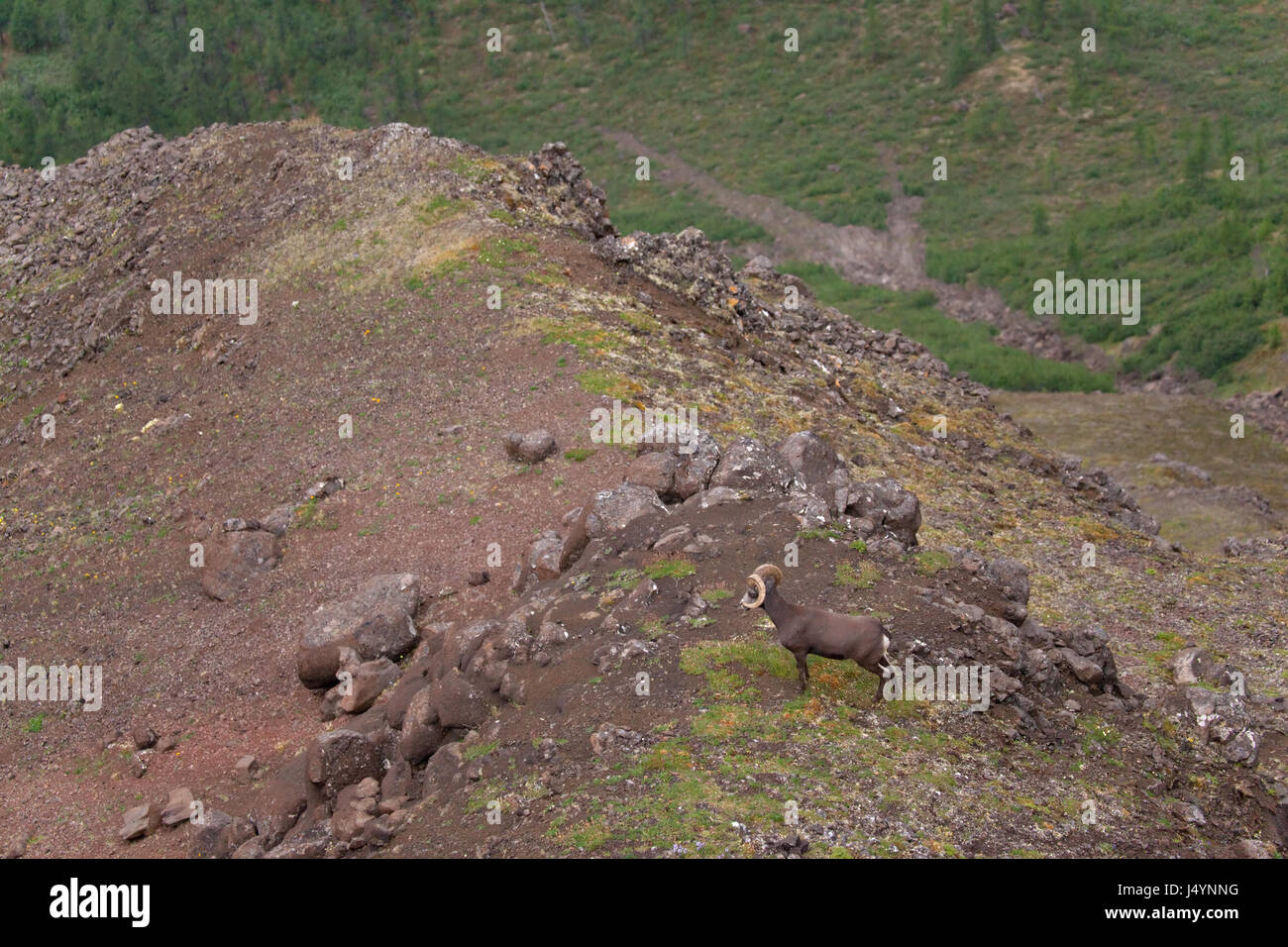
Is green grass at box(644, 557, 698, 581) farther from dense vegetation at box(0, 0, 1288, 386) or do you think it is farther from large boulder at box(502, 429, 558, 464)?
dense vegetation at box(0, 0, 1288, 386)

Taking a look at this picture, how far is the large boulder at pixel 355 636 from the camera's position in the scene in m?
21.4

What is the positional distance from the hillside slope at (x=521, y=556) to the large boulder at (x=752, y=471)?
3.2 inches

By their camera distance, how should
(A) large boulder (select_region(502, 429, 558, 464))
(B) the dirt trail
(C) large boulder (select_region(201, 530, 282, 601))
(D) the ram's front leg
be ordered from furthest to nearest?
(B) the dirt trail → (A) large boulder (select_region(502, 429, 558, 464)) → (C) large boulder (select_region(201, 530, 282, 601)) → (D) the ram's front leg

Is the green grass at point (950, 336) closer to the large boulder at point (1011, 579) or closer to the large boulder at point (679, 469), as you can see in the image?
the large boulder at point (1011, 579)

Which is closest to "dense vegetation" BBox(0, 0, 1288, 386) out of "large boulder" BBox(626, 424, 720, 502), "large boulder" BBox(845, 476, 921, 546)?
"large boulder" BBox(845, 476, 921, 546)

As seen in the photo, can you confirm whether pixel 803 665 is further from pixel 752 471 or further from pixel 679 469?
pixel 679 469

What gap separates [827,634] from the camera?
1659 centimetres

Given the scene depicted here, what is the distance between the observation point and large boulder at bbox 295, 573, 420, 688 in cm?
2136

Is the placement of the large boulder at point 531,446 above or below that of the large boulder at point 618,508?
above

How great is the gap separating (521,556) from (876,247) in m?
61.3

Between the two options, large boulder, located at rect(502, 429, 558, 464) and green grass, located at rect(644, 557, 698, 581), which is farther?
large boulder, located at rect(502, 429, 558, 464)

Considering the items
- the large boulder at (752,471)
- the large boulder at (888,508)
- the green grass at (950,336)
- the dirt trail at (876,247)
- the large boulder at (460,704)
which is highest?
the dirt trail at (876,247)

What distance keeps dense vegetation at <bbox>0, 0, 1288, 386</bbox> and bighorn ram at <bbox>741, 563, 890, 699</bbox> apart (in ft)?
175

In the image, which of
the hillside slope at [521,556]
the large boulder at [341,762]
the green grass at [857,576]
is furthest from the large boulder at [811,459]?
the large boulder at [341,762]
